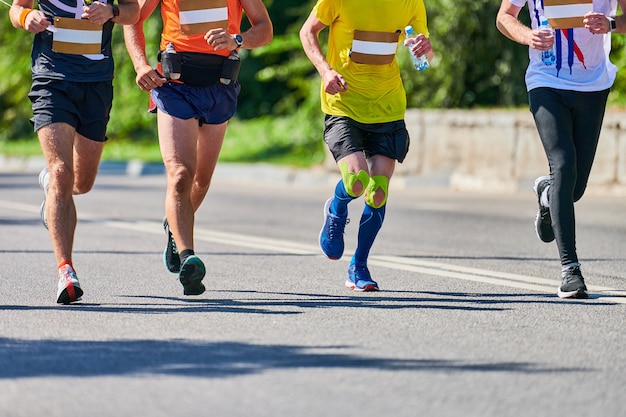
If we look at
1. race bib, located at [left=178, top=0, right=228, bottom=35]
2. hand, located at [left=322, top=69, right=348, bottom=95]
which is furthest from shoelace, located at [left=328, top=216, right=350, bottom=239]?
race bib, located at [left=178, top=0, right=228, bottom=35]

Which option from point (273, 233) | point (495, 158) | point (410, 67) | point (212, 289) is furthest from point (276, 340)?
point (410, 67)

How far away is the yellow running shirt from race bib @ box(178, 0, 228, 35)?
0.56 metres

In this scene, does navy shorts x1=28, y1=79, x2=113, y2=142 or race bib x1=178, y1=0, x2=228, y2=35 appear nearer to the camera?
navy shorts x1=28, y1=79, x2=113, y2=142

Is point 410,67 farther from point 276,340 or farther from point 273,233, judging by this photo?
point 276,340

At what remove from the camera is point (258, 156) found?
2462 centimetres

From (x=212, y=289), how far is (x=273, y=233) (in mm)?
3958

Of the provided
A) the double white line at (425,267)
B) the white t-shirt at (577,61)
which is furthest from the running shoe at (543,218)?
the white t-shirt at (577,61)

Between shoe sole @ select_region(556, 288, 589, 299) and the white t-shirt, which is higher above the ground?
the white t-shirt

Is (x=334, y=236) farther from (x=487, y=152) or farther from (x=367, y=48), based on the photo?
(x=487, y=152)

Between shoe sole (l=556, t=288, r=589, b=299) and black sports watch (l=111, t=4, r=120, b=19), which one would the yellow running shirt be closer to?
black sports watch (l=111, t=4, r=120, b=19)

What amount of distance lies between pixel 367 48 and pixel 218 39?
0.83m

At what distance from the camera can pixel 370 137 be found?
787 cm

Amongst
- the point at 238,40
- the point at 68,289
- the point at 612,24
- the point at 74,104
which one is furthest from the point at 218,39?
the point at 612,24

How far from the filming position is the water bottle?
7434 millimetres
